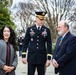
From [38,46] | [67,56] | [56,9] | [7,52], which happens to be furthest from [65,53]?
[56,9]

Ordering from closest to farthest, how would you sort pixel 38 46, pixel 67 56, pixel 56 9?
1. pixel 67 56
2. pixel 38 46
3. pixel 56 9

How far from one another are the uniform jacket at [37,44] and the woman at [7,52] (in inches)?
21.5

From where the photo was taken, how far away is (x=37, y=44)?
19.7 ft

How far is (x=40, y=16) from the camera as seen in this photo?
5.92 meters

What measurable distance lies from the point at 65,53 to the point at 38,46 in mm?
865

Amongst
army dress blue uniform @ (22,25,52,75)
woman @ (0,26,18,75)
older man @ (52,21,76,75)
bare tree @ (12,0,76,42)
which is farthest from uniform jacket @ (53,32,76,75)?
bare tree @ (12,0,76,42)

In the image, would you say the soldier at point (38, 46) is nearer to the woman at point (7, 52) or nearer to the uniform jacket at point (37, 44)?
the uniform jacket at point (37, 44)

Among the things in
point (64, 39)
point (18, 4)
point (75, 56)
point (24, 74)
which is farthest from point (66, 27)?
point (18, 4)

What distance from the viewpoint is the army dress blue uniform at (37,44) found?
19.7 feet

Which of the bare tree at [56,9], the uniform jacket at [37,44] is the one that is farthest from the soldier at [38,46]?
the bare tree at [56,9]

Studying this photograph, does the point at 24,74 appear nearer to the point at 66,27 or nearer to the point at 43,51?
the point at 43,51

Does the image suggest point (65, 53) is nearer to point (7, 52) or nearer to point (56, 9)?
point (7, 52)

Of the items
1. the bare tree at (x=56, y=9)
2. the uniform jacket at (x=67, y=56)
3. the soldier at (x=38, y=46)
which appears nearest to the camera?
the uniform jacket at (x=67, y=56)

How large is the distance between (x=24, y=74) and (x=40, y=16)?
14.0 feet
